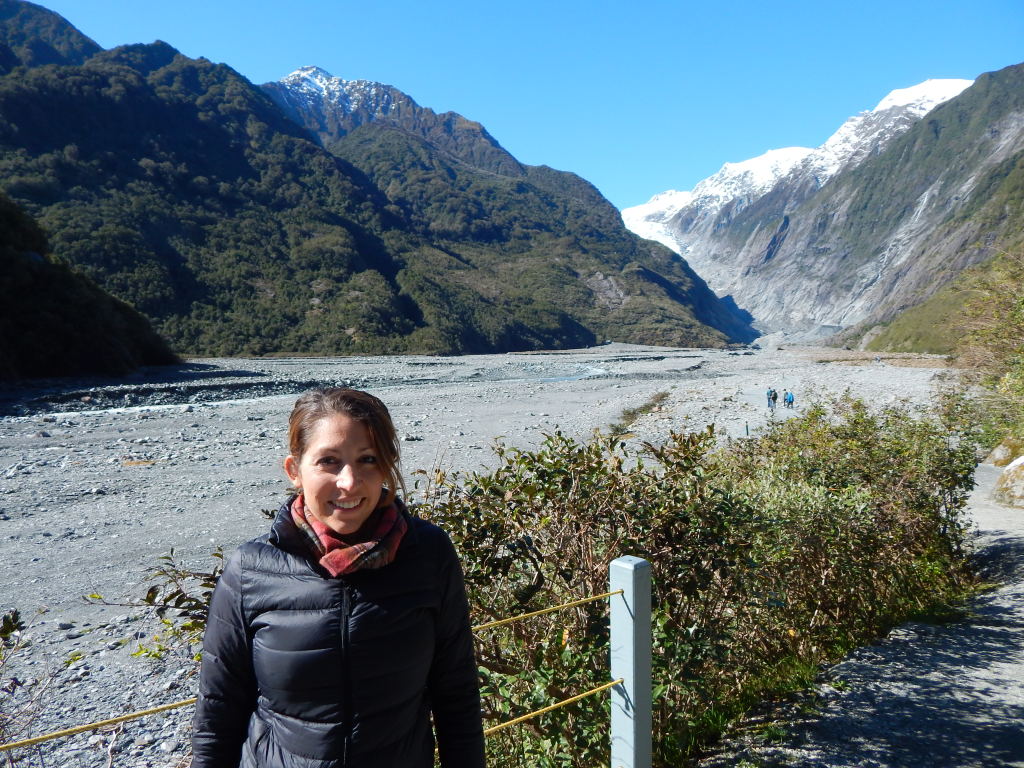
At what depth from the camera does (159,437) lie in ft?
61.4

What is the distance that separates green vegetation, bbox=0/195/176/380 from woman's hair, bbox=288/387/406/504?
1326 inches

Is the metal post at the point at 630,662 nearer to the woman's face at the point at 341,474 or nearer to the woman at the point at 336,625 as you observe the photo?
the woman at the point at 336,625

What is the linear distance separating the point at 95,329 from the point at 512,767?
3758 cm

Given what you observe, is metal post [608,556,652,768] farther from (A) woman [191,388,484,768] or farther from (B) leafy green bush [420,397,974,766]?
(A) woman [191,388,484,768]

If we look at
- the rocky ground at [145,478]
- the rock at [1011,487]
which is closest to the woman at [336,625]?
the rocky ground at [145,478]

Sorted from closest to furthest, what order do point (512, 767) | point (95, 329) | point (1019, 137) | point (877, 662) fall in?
point (512, 767)
point (877, 662)
point (95, 329)
point (1019, 137)

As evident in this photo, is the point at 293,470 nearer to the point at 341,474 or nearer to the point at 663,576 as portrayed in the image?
the point at 341,474

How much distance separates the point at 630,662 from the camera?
2305 mm

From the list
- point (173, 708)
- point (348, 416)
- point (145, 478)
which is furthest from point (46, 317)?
point (348, 416)

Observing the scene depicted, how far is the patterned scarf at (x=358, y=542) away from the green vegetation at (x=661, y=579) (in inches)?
39.7

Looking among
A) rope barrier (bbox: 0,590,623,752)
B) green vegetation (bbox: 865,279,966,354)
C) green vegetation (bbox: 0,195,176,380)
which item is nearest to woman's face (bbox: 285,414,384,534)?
rope barrier (bbox: 0,590,623,752)

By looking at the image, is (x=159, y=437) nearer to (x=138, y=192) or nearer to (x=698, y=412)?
(x=698, y=412)

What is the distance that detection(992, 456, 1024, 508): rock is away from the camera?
8.41 metres

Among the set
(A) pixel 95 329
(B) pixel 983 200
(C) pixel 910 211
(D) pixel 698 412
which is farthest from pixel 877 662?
(C) pixel 910 211
